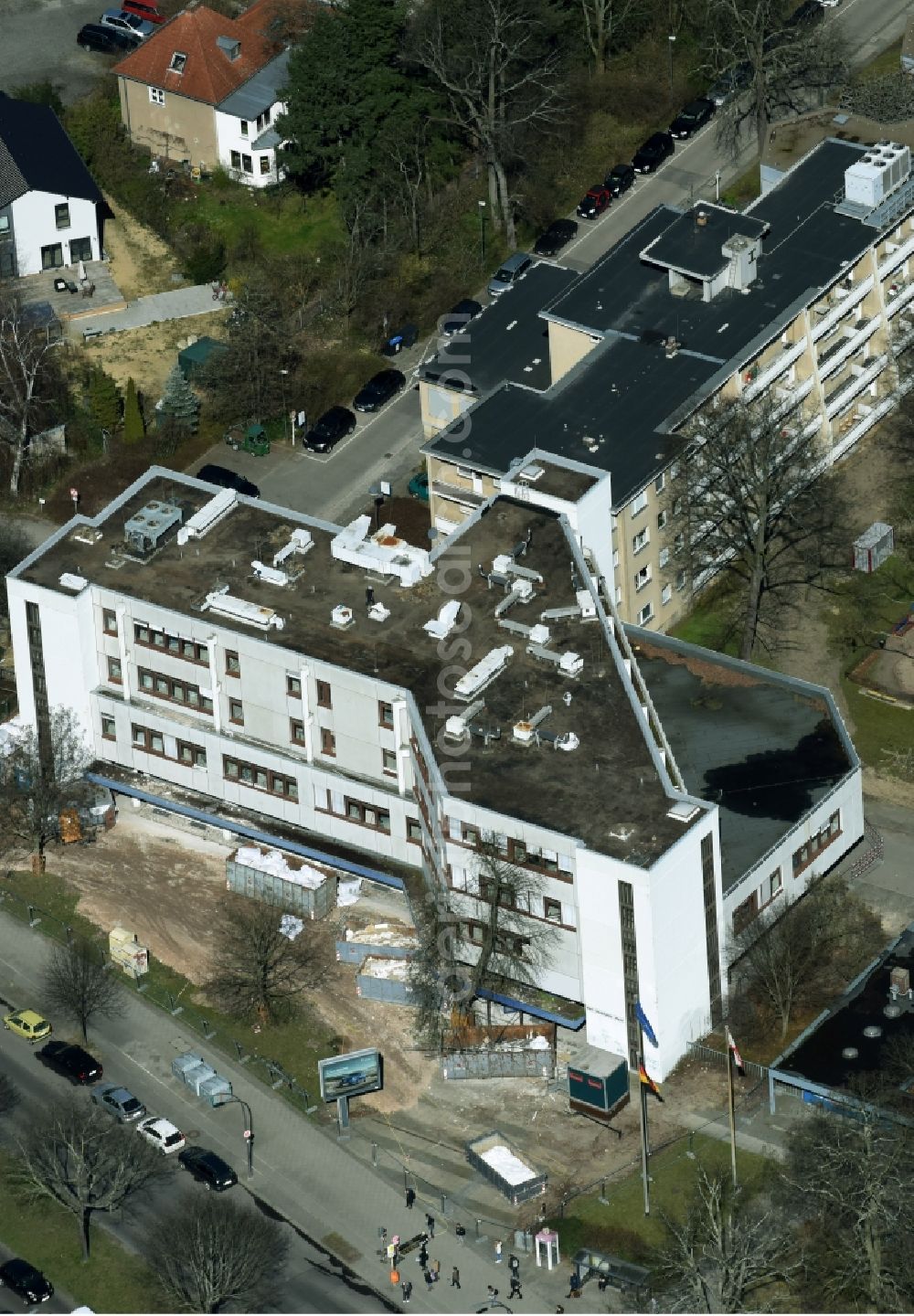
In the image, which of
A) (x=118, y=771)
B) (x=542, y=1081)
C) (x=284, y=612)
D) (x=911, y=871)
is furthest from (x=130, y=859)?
(x=911, y=871)

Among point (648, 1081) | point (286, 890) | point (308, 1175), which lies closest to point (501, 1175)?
point (648, 1081)

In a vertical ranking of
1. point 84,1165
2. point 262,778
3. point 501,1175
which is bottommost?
point 501,1175

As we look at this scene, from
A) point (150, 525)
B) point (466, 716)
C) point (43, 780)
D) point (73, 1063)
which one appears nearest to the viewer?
point (73, 1063)

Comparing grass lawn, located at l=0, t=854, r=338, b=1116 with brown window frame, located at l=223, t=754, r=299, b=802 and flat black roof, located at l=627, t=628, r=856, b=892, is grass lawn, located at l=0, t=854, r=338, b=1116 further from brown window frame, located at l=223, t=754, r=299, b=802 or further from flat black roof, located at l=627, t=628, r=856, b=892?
flat black roof, located at l=627, t=628, r=856, b=892

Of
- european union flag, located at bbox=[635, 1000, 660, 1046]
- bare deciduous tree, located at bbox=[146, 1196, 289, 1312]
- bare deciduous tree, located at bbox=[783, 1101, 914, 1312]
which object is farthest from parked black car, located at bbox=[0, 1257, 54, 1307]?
bare deciduous tree, located at bbox=[783, 1101, 914, 1312]

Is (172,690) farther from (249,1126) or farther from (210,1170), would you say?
(210,1170)

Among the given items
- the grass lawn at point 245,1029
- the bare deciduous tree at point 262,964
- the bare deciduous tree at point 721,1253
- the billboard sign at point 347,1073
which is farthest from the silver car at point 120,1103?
the bare deciduous tree at point 721,1253

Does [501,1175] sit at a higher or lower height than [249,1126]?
higher
